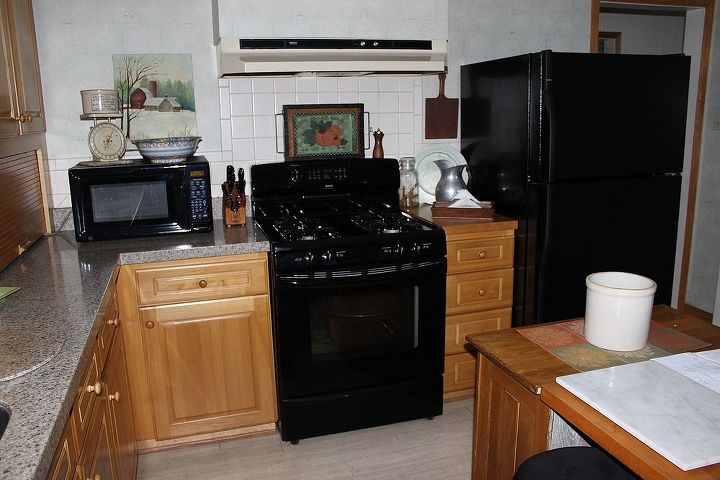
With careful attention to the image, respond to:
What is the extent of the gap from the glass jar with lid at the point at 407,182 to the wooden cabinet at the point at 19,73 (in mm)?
1682

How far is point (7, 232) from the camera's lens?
7.13 ft

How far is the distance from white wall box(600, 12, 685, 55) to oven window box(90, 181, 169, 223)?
4.68 meters

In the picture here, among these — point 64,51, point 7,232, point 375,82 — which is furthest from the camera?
point 375,82

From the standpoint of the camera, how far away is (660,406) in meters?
1.15

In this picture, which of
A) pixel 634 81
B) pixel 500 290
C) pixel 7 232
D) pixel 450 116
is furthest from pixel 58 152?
pixel 634 81

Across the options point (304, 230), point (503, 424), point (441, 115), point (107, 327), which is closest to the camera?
point (503, 424)

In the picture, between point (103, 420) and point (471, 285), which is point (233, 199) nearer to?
point (471, 285)

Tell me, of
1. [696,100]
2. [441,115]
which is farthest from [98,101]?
[696,100]

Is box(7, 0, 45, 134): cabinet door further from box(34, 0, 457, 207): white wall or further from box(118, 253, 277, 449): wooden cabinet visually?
box(118, 253, 277, 449): wooden cabinet

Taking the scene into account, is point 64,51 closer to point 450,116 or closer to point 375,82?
point 375,82

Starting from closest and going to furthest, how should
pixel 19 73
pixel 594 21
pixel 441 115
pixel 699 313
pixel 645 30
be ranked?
pixel 19 73 < pixel 441 115 < pixel 594 21 < pixel 699 313 < pixel 645 30

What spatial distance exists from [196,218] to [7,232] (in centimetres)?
71

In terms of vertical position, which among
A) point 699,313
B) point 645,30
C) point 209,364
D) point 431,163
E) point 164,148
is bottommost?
point 699,313

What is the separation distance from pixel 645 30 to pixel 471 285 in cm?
431
